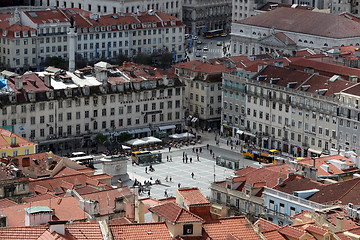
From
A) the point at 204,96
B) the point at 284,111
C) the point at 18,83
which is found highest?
the point at 18,83

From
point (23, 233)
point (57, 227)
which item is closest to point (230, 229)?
point (57, 227)

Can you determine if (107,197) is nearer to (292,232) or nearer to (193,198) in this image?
(193,198)

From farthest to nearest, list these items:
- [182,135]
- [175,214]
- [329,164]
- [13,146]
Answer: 1. [182,135]
2. [13,146]
3. [329,164]
4. [175,214]

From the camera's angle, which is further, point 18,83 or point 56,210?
point 18,83

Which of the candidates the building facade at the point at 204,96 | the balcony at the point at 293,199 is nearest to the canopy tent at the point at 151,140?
the building facade at the point at 204,96

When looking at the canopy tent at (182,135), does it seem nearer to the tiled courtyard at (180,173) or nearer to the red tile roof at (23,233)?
the tiled courtyard at (180,173)

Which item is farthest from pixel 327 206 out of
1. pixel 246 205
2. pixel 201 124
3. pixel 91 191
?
pixel 201 124
